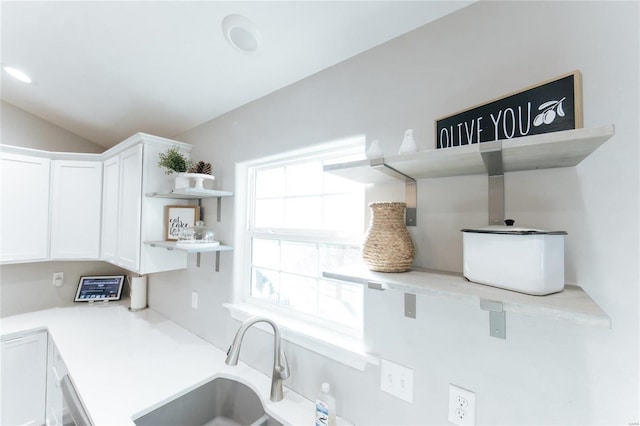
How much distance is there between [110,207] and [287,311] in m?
1.80

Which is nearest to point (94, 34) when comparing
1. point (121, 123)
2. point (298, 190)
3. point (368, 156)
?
point (121, 123)

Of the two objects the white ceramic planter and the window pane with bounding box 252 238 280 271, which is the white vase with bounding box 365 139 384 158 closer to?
the window pane with bounding box 252 238 280 271

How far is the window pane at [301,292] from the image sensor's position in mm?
1406

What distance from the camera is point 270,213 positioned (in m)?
1.66

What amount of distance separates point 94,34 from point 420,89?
1.71 metres

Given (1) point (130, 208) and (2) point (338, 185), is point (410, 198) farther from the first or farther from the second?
(1) point (130, 208)

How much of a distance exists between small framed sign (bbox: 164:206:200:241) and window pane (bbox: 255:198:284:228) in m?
0.57

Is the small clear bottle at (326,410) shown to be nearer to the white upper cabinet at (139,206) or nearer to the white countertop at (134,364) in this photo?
the white countertop at (134,364)

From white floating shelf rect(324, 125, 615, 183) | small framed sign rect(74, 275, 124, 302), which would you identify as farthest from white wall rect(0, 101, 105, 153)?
white floating shelf rect(324, 125, 615, 183)

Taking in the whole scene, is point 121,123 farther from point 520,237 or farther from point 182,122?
point 520,237

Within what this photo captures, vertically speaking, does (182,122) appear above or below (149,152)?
above

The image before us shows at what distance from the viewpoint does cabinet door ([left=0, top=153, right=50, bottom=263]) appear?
6.93 ft

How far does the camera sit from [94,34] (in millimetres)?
1426

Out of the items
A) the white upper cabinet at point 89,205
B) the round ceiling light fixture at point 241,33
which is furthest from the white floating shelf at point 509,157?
the white upper cabinet at point 89,205
